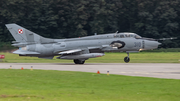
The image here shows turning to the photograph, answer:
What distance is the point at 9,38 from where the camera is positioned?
58.4 meters

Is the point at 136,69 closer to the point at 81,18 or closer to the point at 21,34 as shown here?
the point at 21,34

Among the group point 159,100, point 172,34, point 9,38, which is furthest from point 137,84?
point 172,34

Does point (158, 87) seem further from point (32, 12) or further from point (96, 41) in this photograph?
point (32, 12)

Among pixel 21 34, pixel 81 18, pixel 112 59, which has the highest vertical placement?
pixel 81 18

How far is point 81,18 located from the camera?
5988cm

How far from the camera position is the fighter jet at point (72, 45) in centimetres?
2795

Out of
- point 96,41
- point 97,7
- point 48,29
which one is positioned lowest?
point 96,41

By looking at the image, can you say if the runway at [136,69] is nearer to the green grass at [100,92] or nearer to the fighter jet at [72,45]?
the green grass at [100,92]

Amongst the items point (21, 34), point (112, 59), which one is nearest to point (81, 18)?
point (112, 59)

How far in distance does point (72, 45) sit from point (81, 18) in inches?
1235

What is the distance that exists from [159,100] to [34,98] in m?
3.83

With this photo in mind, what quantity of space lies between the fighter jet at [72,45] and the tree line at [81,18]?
29.1m

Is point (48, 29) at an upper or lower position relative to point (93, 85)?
upper

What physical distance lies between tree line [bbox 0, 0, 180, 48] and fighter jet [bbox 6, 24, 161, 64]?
2914cm
